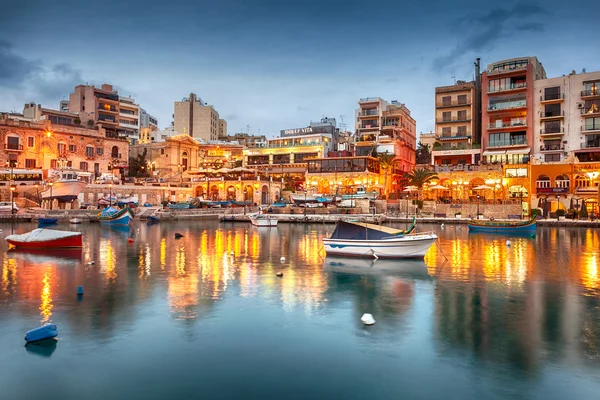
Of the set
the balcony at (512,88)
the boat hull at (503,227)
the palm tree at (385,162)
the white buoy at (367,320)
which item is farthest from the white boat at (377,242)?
the balcony at (512,88)

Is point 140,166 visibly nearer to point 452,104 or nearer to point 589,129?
point 452,104

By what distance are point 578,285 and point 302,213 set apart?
49.7m

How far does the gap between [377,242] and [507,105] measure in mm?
50923

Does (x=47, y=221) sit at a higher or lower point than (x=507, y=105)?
lower

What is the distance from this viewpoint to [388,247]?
28234mm

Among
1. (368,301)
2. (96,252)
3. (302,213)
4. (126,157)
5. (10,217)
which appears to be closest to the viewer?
(368,301)

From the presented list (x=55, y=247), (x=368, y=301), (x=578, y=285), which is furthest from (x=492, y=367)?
(x=55, y=247)

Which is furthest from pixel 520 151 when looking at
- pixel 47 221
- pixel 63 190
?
pixel 63 190

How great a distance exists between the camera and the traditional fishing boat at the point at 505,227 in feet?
154

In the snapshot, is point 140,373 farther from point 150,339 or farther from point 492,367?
point 492,367

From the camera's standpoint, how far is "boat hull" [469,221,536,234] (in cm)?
4706

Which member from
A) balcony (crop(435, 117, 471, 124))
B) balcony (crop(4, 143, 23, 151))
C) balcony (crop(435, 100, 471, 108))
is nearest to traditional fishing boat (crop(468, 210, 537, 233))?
Answer: balcony (crop(435, 117, 471, 124))

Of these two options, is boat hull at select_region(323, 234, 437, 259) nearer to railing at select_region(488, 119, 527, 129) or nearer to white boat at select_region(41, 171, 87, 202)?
white boat at select_region(41, 171, 87, 202)

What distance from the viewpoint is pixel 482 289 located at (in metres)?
20.7
